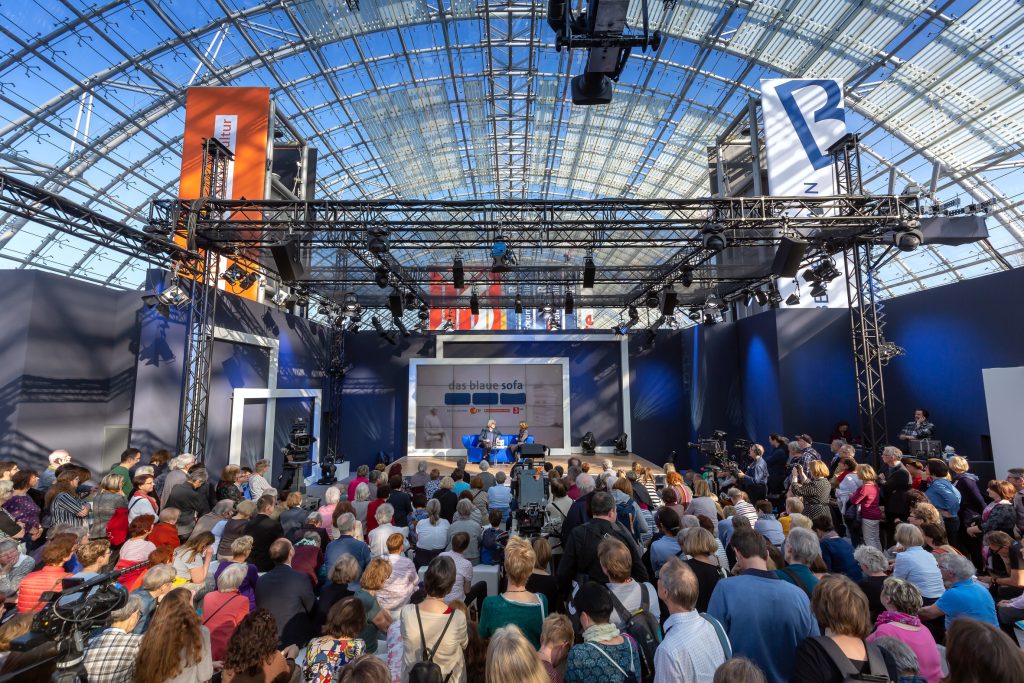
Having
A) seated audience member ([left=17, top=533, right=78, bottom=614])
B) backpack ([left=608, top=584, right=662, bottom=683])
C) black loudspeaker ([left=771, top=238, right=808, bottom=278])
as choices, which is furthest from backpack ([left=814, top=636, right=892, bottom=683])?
black loudspeaker ([left=771, top=238, right=808, bottom=278])

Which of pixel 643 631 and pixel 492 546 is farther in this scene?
pixel 492 546

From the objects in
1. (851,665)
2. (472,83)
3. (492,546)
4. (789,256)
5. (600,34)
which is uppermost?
(472,83)

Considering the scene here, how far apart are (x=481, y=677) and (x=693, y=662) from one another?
3.72 ft

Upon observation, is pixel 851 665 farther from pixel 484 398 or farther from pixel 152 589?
pixel 484 398

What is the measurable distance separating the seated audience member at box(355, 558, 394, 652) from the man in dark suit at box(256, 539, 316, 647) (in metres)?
0.32

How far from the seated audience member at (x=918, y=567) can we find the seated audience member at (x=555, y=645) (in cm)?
247

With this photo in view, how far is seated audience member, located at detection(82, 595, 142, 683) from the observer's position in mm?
2045

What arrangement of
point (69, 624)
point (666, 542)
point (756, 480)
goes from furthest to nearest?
point (756, 480)
point (666, 542)
point (69, 624)

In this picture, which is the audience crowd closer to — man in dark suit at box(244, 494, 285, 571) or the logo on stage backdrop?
man in dark suit at box(244, 494, 285, 571)

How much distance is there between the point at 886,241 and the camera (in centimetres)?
830

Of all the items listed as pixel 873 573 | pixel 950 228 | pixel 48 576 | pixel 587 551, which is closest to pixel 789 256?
pixel 950 228

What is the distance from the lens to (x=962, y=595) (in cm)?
265

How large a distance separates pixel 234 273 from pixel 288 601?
31.8 ft

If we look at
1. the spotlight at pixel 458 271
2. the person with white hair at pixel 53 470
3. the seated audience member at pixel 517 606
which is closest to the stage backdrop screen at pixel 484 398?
the spotlight at pixel 458 271
